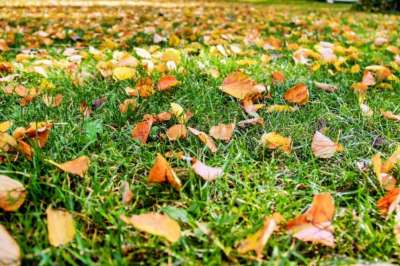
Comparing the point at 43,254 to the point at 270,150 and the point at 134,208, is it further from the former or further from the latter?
the point at 270,150

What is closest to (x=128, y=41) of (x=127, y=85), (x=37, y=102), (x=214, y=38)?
(x=214, y=38)

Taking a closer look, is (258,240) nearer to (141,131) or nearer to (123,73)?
(141,131)

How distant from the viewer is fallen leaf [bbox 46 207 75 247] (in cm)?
97

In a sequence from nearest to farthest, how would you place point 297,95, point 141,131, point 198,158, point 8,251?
point 8,251, point 198,158, point 141,131, point 297,95

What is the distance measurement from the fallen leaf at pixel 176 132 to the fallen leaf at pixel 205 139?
0.09 ft

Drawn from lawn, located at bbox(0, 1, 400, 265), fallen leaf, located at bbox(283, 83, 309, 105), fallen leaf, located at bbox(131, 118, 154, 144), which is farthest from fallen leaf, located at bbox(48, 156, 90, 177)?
fallen leaf, located at bbox(283, 83, 309, 105)

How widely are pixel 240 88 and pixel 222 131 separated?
46cm

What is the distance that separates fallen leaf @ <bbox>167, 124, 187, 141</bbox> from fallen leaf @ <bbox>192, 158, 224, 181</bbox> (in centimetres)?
23

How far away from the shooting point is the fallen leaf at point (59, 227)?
97 centimetres

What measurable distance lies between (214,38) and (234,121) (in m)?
2.29

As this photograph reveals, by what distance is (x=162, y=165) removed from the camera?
1.21 m

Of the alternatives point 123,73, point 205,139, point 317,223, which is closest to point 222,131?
point 205,139

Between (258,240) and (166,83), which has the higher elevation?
(166,83)

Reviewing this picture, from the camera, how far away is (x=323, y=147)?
145 centimetres
